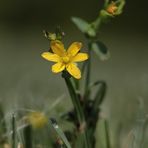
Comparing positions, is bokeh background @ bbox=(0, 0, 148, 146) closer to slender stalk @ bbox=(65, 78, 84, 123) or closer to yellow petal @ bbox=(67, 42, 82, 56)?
slender stalk @ bbox=(65, 78, 84, 123)

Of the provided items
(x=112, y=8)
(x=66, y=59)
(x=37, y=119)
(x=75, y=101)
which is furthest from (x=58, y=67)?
(x=37, y=119)

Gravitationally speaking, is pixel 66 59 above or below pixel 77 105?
above

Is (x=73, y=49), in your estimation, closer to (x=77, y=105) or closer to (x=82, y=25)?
(x=77, y=105)

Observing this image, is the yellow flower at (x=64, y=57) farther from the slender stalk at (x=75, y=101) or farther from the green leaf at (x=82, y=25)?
the green leaf at (x=82, y=25)

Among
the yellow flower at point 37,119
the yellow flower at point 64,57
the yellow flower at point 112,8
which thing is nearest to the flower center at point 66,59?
the yellow flower at point 64,57

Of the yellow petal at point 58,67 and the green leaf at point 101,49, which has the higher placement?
the yellow petal at point 58,67

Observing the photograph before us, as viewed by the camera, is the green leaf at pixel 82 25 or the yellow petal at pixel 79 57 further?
the green leaf at pixel 82 25

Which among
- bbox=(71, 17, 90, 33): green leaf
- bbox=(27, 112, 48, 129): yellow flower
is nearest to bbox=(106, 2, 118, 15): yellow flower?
bbox=(71, 17, 90, 33): green leaf

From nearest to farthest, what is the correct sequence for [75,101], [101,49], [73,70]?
[73,70] → [75,101] → [101,49]

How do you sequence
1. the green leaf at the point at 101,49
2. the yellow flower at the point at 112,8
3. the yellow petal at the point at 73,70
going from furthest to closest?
the green leaf at the point at 101,49 < the yellow flower at the point at 112,8 < the yellow petal at the point at 73,70
